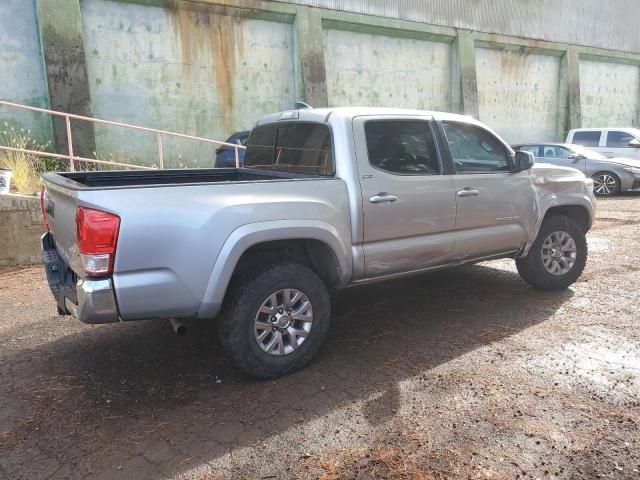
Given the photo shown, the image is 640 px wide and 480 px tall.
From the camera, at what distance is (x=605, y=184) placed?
43.9 feet

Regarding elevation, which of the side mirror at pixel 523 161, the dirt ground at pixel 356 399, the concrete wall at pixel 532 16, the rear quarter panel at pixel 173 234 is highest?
the concrete wall at pixel 532 16

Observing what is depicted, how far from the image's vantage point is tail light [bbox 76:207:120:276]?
286 cm

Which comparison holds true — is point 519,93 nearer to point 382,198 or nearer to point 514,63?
point 514,63

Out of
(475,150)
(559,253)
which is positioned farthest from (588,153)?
(475,150)

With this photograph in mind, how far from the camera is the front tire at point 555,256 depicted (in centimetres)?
523

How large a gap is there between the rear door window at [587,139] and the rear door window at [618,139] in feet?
1.04

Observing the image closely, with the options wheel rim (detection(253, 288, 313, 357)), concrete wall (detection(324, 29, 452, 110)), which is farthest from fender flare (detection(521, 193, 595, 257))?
concrete wall (detection(324, 29, 452, 110))

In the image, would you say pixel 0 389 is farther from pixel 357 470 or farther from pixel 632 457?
pixel 632 457

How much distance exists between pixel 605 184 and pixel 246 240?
1298 centimetres

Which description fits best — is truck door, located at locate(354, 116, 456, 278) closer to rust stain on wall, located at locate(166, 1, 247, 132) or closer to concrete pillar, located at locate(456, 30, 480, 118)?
rust stain on wall, located at locate(166, 1, 247, 132)

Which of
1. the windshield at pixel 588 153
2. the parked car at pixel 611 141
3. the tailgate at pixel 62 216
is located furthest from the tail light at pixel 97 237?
the parked car at pixel 611 141

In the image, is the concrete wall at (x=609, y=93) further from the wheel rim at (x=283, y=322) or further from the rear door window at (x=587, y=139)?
the wheel rim at (x=283, y=322)

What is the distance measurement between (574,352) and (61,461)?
11.5 ft

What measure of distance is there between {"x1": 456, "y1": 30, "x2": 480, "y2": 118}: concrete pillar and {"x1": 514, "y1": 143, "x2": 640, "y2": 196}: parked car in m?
5.51
